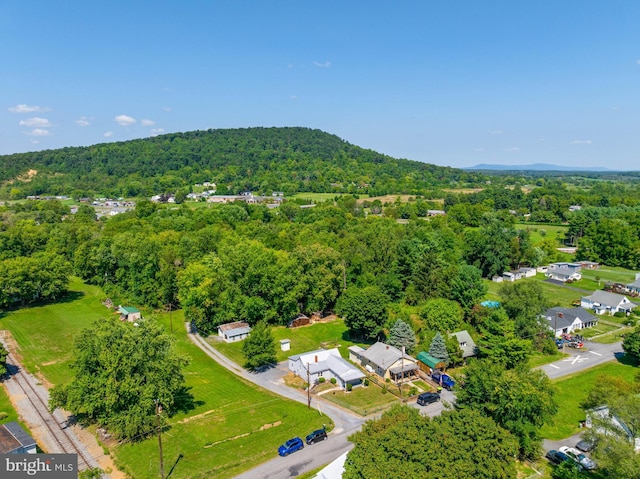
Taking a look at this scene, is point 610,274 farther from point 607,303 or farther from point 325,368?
point 325,368

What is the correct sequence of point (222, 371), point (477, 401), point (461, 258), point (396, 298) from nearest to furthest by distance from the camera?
point (477, 401) → point (222, 371) → point (396, 298) → point (461, 258)

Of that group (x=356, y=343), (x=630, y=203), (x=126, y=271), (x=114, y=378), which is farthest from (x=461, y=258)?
(x=630, y=203)

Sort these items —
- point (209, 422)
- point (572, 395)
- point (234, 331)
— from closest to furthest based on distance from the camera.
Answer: point (209, 422) < point (572, 395) < point (234, 331)

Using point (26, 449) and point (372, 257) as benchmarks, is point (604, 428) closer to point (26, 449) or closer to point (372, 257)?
point (26, 449)

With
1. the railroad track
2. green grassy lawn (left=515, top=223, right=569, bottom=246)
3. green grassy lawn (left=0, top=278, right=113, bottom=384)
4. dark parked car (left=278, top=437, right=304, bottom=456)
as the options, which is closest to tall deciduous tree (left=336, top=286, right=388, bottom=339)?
dark parked car (left=278, top=437, right=304, bottom=456)

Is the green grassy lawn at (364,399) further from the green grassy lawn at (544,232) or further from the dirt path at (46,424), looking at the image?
the green grassy lawn at (544,232)

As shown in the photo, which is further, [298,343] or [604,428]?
[298,343]

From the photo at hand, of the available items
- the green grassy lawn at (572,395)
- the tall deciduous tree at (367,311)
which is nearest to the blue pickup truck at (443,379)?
the green grassy lawn at (572,395)

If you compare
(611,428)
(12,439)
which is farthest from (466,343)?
(12,439)
